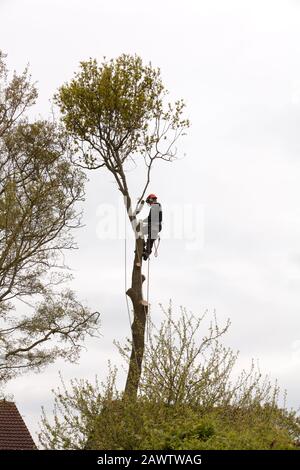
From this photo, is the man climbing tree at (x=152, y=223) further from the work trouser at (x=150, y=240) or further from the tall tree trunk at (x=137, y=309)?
the tall tree trunk at (x=137, y=309)

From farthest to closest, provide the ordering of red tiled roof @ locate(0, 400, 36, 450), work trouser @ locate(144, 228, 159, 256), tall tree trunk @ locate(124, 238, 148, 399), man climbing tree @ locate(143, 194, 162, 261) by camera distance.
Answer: red tiled roof @ locate(0, 400, 36, 450) < work trouser @ locate(144, 228, 159, 256) < man climbing tree @ locate(143, 194, 162, 261) < tall tree trunk @ locate(124, 238, 148, 399)

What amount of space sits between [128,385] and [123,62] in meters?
8.27

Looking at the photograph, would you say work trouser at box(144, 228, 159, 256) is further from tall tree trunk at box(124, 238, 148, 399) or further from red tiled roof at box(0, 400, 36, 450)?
red tiled roof at box(0, 400, 36, 450)

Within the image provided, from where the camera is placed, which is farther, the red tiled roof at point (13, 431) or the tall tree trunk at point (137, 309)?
the red tiled roof at point (13, 431)

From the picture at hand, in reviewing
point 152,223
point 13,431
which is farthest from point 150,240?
point 13,431

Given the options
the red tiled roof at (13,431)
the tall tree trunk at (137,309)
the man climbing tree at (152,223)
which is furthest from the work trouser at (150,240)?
the red tiled roof at (13,431)

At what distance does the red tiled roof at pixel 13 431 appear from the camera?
3606 centimetres

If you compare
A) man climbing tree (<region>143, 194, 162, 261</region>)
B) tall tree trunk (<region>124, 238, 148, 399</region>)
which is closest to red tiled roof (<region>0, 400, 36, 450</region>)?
tall tree trunk (<region>124, 238, 148, 399</region>)

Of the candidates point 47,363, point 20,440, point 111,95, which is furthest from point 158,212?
point 20,440

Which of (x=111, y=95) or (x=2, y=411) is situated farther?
(x=2, y=411)

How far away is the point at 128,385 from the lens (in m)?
21.1

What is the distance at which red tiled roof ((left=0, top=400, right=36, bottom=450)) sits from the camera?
36062mm
